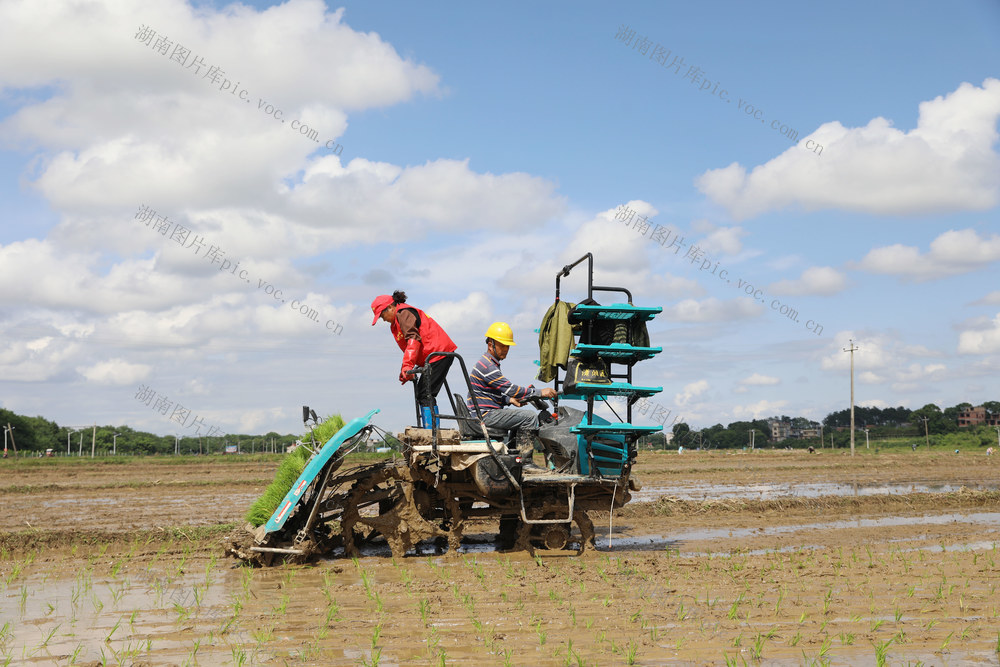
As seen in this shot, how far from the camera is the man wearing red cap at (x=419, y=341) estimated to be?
7570 millimetres

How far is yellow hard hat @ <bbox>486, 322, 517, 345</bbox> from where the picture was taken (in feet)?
25.9

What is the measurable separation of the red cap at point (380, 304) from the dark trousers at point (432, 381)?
0.75m

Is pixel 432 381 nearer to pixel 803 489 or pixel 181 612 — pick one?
pixel 181 612

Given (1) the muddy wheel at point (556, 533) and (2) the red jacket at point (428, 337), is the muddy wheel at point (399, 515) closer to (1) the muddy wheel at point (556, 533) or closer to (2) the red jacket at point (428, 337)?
(1) the muddy wheel at point (556, 533)

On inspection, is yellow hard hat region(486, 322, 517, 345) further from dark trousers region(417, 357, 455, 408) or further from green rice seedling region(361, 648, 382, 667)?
green rice seedling region(361, 648, 382, 667)

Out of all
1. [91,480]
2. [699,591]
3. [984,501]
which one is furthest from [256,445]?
[699,591]

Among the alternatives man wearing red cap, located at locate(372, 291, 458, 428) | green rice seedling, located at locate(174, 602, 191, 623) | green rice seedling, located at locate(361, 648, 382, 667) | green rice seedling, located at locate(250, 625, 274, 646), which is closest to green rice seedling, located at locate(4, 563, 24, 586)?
green rice seedling, located at locate(174, 602, 191, 623)

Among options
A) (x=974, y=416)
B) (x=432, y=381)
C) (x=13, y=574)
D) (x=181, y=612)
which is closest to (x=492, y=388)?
(x=432, y=381)

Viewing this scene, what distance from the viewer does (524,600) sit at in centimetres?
591

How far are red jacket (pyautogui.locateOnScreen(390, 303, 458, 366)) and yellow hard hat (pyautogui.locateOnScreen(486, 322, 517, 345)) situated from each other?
41 cm

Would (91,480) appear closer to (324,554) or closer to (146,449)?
(324,554)

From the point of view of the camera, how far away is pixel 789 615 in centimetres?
534

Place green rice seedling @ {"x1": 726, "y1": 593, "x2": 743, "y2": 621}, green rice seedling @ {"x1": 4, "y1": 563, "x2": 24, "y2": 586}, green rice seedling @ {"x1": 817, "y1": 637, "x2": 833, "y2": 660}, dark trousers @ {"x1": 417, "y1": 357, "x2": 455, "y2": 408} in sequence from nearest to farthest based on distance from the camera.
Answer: green rice seedling @ {"x1": 817, "y1": 637, "x2": 833, "y2": 660} < green rice seedling @ {"x1": 726, "y1": 593, "x2": 743, "y2": 621} < green rice seedling @ {"x1": 4, "y1": 563, "x2": 24, "y2": 586} < dark trousers @ {"x1": 417, "y1": 357, "x2": 455, "y2": 408}

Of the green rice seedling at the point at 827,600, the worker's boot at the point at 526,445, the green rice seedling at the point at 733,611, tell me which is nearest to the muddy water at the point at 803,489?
the worker's boot at the point at 526,445
